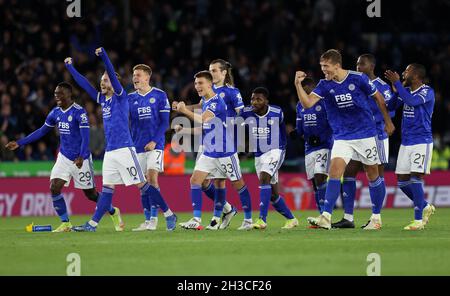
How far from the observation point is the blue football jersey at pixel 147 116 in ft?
49.1

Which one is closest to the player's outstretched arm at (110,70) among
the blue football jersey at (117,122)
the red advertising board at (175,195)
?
the blue football jersey at (117,122)

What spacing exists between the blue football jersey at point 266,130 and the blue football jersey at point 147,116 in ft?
4.48

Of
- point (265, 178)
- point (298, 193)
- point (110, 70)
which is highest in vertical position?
point (110, 70)

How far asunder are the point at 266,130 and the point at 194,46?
11189mm

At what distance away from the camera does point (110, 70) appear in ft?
44.1

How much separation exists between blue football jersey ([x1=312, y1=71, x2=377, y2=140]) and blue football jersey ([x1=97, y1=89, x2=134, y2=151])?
9.37 ft

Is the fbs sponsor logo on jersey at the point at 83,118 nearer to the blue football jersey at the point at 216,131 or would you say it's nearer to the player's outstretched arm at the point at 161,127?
the player's outstretched arm at the point at 161,127

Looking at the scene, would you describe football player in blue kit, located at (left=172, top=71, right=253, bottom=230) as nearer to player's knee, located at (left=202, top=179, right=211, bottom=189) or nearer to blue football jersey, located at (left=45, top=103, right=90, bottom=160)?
player's knee, located at (left=202, top=179, right=211, bottom=189)

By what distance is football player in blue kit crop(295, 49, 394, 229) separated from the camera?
523 inches

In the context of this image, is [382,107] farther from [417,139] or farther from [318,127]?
[318,127]

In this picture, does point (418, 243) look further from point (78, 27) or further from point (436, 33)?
point (436, 33)

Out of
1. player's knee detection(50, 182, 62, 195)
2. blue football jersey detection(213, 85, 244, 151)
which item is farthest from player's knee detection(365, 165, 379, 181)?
player's knee detection(50, 182, 62, 195)

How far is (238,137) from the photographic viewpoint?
55.2 feet

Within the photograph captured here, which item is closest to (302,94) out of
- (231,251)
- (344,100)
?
(344,100)
